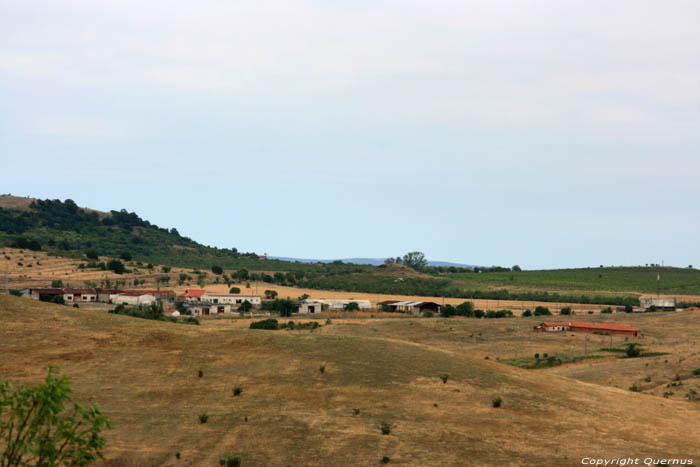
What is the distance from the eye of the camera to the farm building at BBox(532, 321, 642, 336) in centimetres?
9388

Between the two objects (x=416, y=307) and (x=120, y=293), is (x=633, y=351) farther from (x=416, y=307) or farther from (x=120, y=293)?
(x=120, y=293)

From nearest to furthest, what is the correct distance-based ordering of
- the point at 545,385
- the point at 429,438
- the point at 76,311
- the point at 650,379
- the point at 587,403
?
the point at 429,438 → the point at 587,403 → the point at 545,385 → the point at 76,311 → the point at 650,379

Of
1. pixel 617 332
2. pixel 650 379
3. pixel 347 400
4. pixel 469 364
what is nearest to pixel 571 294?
pixel 617 332

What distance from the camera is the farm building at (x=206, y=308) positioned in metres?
113

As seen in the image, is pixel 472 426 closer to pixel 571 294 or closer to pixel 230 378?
pixel 230 378

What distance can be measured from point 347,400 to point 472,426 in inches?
300

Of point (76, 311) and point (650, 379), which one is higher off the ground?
point (76, 311)

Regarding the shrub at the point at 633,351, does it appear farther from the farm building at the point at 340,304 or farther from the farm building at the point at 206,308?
the farm building at the point at 206,308

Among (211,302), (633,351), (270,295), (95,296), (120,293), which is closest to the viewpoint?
(633,351)

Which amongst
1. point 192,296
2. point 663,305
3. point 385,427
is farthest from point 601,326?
point 192,296

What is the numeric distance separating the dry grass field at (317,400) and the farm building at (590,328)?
36768 millimetres

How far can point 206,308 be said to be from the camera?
375ft

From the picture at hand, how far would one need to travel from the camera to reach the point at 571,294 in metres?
172

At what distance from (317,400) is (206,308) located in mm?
79195
